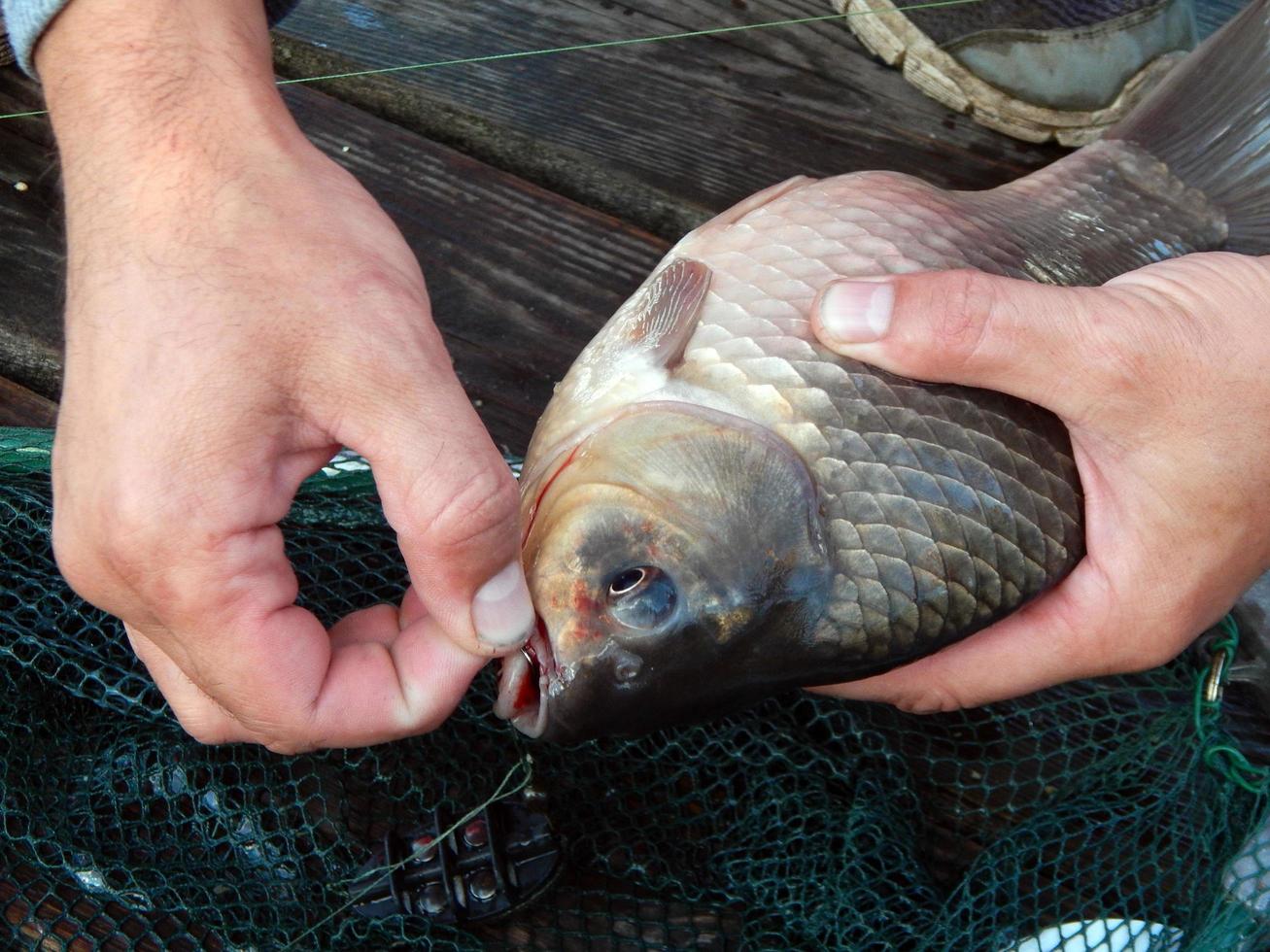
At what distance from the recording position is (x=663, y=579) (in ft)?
4.96

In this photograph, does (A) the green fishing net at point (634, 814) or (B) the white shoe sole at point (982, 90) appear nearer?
(A) the green fishing net at point (634, 814)

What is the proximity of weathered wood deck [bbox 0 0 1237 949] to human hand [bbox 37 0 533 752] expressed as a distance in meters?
1.13

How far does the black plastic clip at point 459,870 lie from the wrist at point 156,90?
1087mm

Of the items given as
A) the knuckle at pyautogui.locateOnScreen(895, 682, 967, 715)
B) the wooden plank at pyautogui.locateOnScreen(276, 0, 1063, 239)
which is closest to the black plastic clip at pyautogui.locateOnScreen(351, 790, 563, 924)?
the knuckle at pyautogui.locateOnScreen(895, 682, 967, 715)

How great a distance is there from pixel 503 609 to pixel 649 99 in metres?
1.89

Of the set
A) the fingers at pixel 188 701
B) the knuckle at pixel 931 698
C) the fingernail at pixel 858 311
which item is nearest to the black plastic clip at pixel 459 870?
the fingers at pixel 188 701

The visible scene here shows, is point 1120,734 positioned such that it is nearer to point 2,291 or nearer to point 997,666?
point 997,666

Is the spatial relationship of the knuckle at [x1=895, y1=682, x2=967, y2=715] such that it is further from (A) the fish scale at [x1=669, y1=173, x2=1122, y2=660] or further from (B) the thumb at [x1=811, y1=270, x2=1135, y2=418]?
(B) the thumb at [x1=811, y1=270, x2=1135, y2=418]

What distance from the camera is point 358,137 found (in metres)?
2.59

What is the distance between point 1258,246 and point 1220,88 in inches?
14.3

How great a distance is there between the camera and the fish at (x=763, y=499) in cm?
151

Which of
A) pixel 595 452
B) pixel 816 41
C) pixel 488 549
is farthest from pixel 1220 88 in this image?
pixel 488 549

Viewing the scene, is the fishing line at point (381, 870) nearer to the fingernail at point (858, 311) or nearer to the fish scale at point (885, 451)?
the fish scale at point (885, 451)

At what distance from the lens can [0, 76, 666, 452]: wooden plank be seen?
2.34 m
